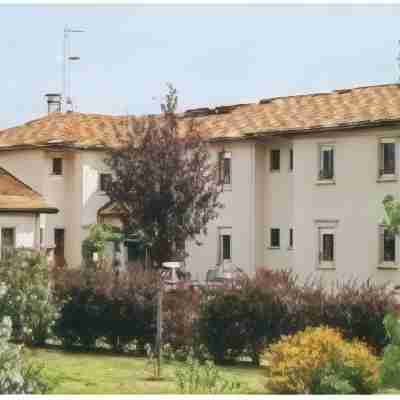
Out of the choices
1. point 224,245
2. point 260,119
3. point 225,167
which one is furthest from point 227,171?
point 224,245

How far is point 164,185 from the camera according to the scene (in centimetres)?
4503

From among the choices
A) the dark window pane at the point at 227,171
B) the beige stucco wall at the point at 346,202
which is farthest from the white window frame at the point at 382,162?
the dark window pane at the point at 227,171

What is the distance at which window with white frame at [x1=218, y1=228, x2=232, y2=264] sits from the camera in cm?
4756

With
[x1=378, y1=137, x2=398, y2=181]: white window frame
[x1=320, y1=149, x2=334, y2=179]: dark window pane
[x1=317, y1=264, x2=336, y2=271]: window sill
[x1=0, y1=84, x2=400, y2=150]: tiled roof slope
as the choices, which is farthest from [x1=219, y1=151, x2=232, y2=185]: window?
[x1=378, y1=137, x2=398, y2=181]: white window frame

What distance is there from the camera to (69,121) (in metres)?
54.4

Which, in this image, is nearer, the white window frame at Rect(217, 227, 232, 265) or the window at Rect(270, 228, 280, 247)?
the window at Rect(270, 228, 280, 247)

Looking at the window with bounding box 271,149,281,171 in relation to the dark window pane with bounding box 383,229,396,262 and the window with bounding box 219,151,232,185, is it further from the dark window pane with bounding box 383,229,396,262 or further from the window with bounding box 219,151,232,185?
the dark window pane with bounding box 383,229,396,262

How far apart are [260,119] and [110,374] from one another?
27.7m

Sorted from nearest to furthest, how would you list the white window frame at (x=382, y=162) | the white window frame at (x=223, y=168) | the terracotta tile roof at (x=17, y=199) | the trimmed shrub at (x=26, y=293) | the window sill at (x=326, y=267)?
the trimmed shrub at (x=26, y=293) → the white window frame at (x=382, y=162) → the terracotta tile roof at (x=17, y=199) → the window sill at (x=326, y=267) → the white window frame at (x=223, y=168)

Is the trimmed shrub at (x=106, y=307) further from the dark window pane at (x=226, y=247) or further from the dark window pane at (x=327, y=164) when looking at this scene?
the dark window pane at (x=226, y=247)

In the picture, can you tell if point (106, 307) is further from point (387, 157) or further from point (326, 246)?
point (326, 246)

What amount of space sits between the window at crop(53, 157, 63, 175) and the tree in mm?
7335

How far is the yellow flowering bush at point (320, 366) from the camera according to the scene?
15664 millimetres

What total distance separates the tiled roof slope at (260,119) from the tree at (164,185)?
54.6 inches
